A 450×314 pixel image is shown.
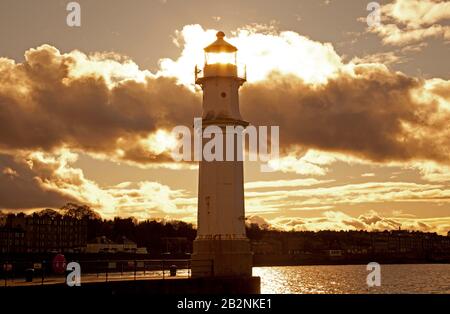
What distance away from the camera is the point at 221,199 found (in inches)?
1591

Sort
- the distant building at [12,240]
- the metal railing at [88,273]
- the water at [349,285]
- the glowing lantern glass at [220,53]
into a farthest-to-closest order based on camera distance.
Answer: the distant building at [12,240] → the water at [349,285] → the glowing lantern glass at [220,53] → the metal railing at [88,273]

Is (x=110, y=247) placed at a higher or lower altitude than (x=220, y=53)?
lower

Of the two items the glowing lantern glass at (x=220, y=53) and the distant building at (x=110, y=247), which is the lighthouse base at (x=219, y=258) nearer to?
the glowing lantern glass at (x=220, y=53)

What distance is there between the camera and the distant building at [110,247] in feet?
531

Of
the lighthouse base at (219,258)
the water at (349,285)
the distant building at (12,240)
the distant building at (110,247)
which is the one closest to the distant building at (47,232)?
the distant building at (12,240)

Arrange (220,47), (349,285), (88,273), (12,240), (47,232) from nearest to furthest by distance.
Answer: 1. (220,47)
2. (88,273)
3. (349,285)
4. (12,240)
5. (47,232)

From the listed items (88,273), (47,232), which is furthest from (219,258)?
(47,232)

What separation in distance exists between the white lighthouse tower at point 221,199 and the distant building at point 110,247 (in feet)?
397

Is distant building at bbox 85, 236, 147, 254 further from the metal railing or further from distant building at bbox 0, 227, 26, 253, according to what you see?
the metal railing

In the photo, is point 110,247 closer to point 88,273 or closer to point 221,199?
point 88,273

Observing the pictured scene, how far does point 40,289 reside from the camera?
29.8 m

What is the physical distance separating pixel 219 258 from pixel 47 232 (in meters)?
165
